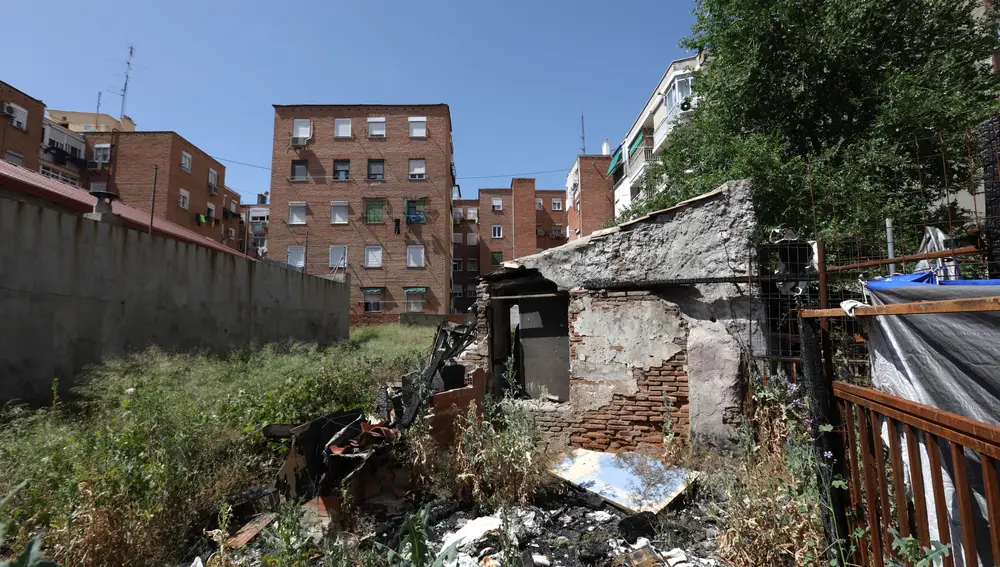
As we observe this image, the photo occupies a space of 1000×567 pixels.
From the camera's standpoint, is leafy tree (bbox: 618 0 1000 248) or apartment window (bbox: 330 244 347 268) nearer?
leafy tree (bbox: 618 0 1000 248)

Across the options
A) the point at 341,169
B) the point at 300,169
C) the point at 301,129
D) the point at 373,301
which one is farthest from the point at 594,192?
the point at 301,129

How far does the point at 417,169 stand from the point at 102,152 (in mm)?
19086

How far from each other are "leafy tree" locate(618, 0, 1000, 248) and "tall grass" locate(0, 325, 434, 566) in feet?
30.5

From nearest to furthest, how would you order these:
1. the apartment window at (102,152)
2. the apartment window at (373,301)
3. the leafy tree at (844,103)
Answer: the leafy tree at (844,103), the apartment window at (102,152), the apartment window at (373,301)

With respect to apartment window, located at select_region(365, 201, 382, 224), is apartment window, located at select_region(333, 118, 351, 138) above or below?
above

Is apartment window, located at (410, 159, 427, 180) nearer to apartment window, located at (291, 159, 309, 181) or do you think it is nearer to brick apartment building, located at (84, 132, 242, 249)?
apartment window, located at (291, 159, 309, 181)

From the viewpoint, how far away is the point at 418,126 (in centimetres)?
3123

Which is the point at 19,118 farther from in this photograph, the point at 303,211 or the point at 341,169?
the point at 341,169

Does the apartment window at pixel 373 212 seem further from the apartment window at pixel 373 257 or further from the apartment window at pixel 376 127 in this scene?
the apartment window at pixel 376 127

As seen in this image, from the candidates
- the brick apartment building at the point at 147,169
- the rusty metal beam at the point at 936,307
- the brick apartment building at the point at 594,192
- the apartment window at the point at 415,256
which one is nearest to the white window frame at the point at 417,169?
the apartment window at the point at 415,256

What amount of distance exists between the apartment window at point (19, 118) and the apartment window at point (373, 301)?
18.9m

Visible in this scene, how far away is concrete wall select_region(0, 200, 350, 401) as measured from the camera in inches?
266

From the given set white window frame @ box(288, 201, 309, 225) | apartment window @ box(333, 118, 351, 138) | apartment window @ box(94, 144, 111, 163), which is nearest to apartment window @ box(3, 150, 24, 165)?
apartment window @ box(94, 144, 111, 163)

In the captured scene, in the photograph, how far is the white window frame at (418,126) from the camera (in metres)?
31.2
